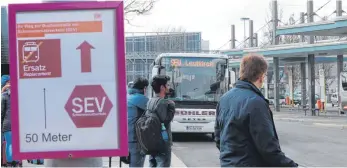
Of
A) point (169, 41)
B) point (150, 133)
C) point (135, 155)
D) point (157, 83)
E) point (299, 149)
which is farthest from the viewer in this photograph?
point (169, 41)

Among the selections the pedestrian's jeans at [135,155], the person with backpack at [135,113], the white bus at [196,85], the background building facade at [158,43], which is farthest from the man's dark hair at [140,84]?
the background building facade at [158,43]

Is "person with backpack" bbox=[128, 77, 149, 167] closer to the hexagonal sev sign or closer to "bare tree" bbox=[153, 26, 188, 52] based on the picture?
the hexagonal sev sign

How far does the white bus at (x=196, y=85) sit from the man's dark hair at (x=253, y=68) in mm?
13290

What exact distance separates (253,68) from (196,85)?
545 inches

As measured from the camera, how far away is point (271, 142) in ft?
13.4

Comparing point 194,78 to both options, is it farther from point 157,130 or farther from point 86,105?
point 86,105

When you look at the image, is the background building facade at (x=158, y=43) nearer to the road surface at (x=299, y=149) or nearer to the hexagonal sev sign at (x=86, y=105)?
the road surface at (x=299, y=149)

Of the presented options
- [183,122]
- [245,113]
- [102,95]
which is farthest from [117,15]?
[183,122]

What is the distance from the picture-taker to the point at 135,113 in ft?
24.7

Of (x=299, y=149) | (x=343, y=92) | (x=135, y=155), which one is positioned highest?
(x=135, y=155)

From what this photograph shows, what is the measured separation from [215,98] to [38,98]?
1391 cm

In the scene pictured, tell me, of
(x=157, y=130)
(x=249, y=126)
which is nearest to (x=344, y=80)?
(x=157, y=130)

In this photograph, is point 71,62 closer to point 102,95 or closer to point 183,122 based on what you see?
point 102,95

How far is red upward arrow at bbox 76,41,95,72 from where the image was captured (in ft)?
14.3
